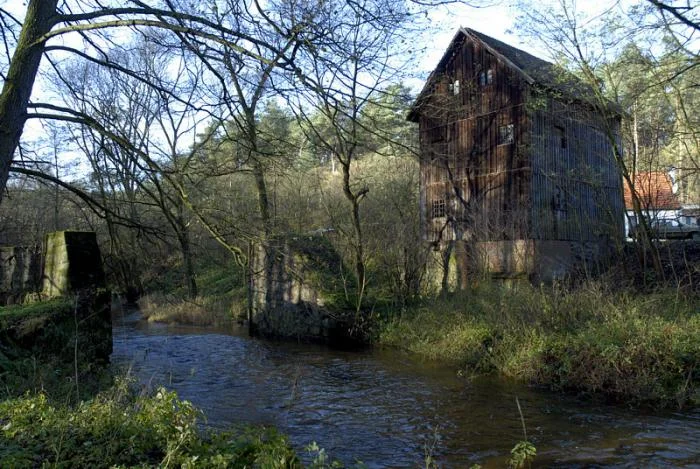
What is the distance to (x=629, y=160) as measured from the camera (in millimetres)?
16781

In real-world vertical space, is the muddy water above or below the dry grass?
→ below

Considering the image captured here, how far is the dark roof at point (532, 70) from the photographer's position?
1605 cm

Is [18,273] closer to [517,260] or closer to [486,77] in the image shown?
[517,260]

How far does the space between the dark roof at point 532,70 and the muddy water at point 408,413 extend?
5910 mm

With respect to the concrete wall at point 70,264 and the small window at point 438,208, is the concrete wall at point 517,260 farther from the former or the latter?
the concrete wall at point 70,264

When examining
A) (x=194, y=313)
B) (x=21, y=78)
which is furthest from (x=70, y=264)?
(x=194, y=313)

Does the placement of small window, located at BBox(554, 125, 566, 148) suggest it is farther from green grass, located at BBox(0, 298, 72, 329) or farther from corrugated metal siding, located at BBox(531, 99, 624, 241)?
green grass, located at BBox(0, 298, 72, 329)

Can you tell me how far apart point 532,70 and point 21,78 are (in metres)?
16.1

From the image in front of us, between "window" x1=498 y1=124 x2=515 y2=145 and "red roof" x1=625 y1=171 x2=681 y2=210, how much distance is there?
492cm

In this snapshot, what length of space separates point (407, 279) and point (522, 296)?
4.34 m

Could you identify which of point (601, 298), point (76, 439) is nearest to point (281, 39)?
point (76, 439)

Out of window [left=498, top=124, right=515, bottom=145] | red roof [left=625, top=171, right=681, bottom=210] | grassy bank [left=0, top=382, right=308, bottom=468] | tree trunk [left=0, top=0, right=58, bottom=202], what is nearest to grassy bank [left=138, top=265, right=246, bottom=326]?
Answer: window [left=498, top=124, right=515, bottom=145]

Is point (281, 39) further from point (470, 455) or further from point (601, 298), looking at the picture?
point (601, 298)

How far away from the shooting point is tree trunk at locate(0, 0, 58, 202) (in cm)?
523
